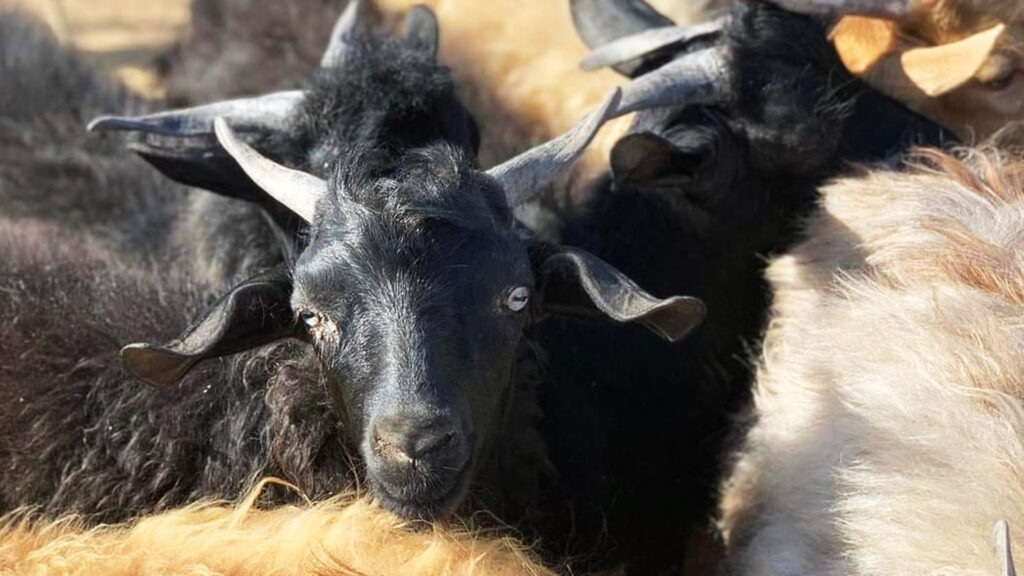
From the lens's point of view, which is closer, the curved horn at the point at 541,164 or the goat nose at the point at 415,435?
the goat nose at the point at 415,435

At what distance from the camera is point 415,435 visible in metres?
3.37

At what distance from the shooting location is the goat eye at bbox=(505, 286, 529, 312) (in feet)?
12.3

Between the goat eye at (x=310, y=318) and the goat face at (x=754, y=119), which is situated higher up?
the goat eye at (x=310, y=318)

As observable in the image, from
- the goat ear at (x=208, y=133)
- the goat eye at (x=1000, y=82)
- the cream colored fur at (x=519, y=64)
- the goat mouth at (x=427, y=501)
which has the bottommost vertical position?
the cream colored fur at (x=519, y=64)

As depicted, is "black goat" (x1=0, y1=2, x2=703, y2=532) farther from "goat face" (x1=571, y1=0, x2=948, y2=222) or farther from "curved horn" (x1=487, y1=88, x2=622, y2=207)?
"goat face" (x1=571, y1=0, x2=948, y2=222)

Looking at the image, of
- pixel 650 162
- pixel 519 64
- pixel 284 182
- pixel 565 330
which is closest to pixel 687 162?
pixel 650 162

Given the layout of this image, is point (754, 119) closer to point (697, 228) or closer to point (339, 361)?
point (697, 228)

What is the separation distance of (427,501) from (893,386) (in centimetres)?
139

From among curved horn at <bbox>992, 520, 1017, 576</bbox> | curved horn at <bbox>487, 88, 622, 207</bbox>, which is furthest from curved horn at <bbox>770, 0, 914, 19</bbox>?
curved horn at <bbox>992, 520, 1017, 576</bbox>

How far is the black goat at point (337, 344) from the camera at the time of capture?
11.6ft

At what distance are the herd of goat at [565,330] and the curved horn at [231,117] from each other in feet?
0.05

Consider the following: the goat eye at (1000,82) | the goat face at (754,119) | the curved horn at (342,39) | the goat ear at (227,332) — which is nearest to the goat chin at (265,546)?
the goat ear at (227,332)

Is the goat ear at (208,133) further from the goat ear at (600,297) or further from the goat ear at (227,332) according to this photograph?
the goat ear at (600,297)

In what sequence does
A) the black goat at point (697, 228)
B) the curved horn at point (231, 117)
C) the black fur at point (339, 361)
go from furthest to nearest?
1. the curved horn at point (231, 117)
2. the black goat at point (697, 228)
3. the black fur at point (339, 361)
